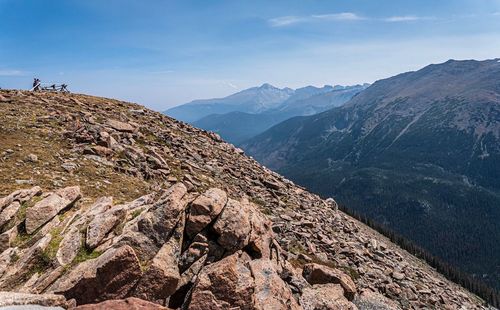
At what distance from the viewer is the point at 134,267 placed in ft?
58.9

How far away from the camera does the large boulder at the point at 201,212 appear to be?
21.6m

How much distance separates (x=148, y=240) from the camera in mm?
19859

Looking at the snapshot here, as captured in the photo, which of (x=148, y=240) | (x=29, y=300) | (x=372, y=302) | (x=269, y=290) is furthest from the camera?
(x=372, y=302)

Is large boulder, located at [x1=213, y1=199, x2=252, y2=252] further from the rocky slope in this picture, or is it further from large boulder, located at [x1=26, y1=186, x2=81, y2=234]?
large boulder, located at [x1=26, y1=186, x2=81, y2=234]

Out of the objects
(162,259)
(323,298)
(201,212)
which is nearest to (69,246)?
(162,259)

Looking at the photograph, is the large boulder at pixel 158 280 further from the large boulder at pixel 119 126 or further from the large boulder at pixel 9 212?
the large boulder at pixel 119 126

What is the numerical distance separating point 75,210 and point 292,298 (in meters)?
16.2

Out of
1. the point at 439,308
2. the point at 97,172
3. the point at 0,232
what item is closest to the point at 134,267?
the point at 0,232

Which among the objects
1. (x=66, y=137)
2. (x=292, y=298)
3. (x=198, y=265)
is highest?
(x=66, y=137)

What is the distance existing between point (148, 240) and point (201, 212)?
3.57 metres

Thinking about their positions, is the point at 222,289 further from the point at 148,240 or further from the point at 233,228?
the point at 148,240

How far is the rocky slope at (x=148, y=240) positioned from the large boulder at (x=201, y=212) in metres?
0.07

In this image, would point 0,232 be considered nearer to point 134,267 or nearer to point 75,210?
point 75,210

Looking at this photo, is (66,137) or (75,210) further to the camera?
(66,137)
